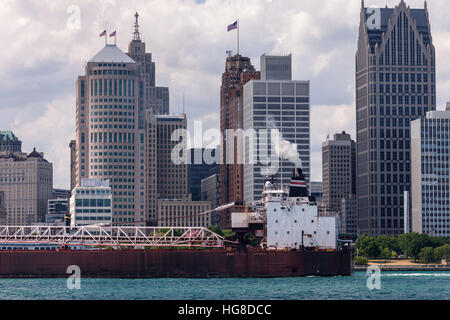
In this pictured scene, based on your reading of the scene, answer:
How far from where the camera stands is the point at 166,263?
456 feet

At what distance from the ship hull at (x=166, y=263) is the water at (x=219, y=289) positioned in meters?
3.83

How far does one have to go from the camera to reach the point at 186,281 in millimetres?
130000

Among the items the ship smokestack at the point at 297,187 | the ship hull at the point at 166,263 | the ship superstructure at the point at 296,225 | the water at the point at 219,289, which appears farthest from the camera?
the ship smokestack at the point at 297,187

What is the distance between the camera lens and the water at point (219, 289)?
100750 millimetres

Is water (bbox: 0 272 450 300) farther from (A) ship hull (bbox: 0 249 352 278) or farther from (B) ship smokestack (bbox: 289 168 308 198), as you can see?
(B) ship smokestack (bbox: 289 168 308 198)

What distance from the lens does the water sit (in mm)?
100750

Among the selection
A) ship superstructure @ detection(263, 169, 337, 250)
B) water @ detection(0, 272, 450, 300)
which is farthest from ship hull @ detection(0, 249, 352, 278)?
water @ detection(0, 272, 450, 300)

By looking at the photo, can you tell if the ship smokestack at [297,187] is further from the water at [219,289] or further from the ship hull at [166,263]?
the water at [219,289]

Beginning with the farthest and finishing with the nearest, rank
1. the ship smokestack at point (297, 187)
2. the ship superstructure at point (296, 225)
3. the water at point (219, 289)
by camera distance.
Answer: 1. the ship smokestack at point (297, 187)
2. the ship superstructure at point (296, 225)
3. the water at point (219, 289)

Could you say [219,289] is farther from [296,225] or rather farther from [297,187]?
[297,187]

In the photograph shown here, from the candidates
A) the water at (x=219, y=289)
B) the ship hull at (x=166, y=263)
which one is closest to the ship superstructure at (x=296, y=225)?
the ship hull at (x=166, y=263)

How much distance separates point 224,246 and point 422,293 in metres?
40.6
